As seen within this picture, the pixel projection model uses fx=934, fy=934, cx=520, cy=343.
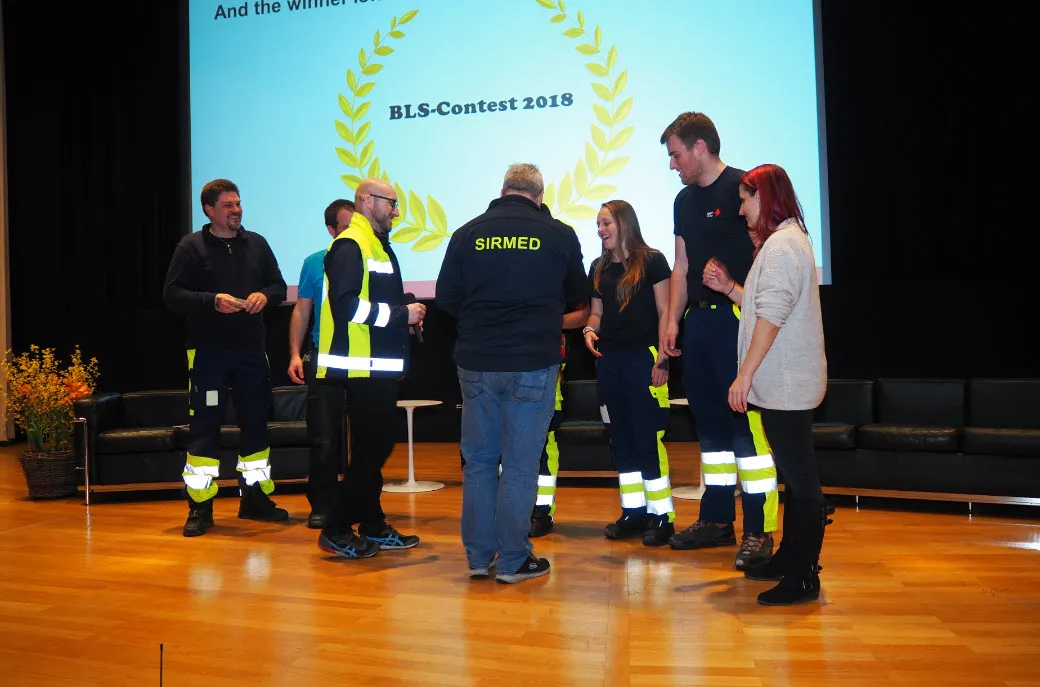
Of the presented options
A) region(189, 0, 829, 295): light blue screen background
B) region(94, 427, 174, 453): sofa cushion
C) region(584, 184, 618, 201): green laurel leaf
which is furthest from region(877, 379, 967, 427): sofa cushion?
region(94, 427, 174, 453): sofa cushion

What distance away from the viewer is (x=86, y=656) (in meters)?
2.73

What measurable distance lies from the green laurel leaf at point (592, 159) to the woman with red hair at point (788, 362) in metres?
3.70

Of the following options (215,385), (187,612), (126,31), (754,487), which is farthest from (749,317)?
(126,31)

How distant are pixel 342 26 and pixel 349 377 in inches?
171

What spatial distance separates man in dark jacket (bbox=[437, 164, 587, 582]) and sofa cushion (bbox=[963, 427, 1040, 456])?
246 centimetres

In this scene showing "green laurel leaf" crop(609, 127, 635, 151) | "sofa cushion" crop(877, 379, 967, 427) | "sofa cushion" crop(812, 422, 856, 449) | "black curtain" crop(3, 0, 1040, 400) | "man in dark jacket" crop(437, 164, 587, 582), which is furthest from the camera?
"green laurel leaf" crop(609, 127, 635, 151)

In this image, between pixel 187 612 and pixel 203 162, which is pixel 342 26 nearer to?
pixel 203 162

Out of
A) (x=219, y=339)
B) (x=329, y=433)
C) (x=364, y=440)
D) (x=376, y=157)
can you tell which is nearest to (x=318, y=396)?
(x=329, y=433)

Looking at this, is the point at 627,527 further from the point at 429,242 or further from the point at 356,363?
the point at 429,242

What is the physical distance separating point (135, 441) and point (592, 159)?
360cm

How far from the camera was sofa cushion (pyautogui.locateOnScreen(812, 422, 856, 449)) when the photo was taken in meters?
4.98

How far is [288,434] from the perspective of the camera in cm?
554

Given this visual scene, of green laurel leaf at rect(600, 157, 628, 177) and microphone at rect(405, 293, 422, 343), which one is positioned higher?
green laurel leaf at rect(600, 157, 628, 177)

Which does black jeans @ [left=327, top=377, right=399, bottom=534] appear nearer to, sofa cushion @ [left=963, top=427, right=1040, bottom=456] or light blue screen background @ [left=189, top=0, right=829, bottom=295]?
sofa cushion @ [left=963, top=427, right=1040, bottom=456]
